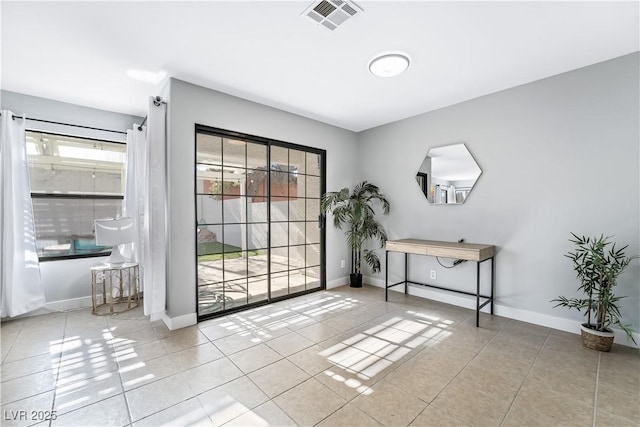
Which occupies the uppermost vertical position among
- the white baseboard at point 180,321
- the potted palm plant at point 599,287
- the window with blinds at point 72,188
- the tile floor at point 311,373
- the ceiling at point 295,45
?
the ceiling at point 295,45

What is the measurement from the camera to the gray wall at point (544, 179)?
2541 mm

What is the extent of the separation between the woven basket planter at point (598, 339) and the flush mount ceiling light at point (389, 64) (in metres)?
2.92

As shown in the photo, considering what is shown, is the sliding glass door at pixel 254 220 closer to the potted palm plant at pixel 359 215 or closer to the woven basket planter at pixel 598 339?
the potted palm plant at pixel 359 215

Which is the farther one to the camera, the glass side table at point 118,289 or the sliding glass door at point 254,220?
the glass side table at point 118,289

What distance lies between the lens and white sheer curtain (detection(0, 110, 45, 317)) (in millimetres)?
3018

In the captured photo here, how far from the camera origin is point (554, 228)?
289 cm

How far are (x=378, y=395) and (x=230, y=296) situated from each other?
2192mm

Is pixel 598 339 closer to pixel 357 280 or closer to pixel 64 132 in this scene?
pixel 357 280

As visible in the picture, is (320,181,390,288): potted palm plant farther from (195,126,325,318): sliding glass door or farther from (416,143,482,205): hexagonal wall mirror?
(416,143,482,205): hexagonal wall mirror

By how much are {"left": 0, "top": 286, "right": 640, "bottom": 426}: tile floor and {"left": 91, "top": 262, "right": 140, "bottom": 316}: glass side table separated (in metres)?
0.36

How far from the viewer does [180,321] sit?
2.95 metres

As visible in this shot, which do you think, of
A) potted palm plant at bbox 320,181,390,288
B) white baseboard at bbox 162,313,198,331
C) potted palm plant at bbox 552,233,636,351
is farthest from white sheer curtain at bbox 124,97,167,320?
potted palm plant at bbox 552,233,636,351

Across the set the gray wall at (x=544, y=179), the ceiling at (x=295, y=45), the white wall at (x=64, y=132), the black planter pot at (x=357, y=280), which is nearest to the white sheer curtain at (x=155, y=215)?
the ceiling at (x=295, y=45)

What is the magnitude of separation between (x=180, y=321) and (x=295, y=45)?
2.93 meters
